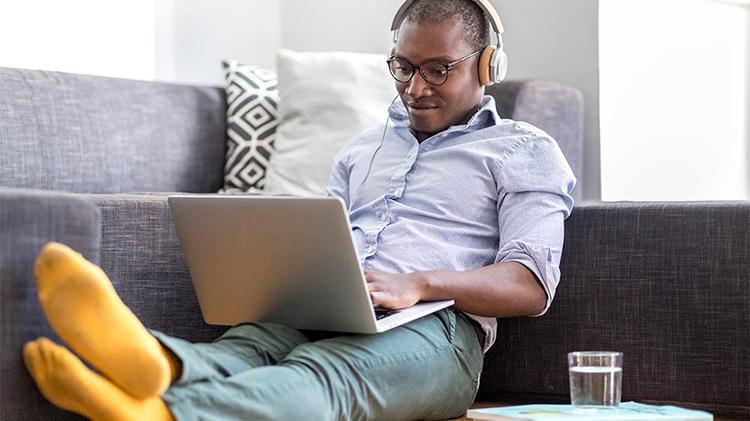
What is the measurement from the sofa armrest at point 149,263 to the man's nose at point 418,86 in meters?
0.43

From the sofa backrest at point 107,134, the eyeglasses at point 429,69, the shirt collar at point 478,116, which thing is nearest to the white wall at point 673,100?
the shirt collar at point 478,116

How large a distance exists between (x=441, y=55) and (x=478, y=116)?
0.41 ft

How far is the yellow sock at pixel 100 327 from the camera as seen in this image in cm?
130

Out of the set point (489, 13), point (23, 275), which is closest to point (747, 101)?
point (489, 13)

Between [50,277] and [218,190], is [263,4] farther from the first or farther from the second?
[50,277]

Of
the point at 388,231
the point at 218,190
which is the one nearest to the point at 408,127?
the point at 388,231

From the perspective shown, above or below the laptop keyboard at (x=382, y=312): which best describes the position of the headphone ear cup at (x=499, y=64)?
above

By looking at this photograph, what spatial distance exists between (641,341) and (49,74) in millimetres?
1298

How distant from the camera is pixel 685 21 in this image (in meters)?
2.58

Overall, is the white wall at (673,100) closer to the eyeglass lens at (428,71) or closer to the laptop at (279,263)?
the eyeglass lens at (428,71)

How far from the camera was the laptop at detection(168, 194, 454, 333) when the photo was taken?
1526 millimetres

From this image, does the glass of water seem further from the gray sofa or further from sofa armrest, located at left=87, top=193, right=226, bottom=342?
sofa armrest, located at left=87, top=193, right=226, bottom=342

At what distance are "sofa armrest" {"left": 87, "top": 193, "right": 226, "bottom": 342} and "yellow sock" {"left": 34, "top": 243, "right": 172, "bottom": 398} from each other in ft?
1.26

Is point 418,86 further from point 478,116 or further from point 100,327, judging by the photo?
point 100,327
